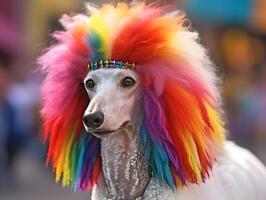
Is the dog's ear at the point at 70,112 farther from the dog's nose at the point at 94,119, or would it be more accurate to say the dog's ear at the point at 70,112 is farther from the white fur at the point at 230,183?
the dog's nose at the point at 94,119

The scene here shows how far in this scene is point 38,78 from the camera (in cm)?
966

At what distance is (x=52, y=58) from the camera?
4.89m

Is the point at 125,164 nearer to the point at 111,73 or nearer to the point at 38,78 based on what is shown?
the point at 111,73

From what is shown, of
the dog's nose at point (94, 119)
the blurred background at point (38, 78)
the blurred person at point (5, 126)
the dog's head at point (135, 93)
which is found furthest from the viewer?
the blurred background at point (38, 78)

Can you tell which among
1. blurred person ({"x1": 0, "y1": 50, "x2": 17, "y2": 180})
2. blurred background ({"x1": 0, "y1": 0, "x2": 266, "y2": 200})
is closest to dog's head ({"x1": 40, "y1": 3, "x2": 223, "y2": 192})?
blurred background ({"x1": 0, "y1": 0, "x2": 266, "y2": 200})

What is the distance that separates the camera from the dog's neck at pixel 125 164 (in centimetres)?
469

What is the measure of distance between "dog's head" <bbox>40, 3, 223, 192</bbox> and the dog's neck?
0.05 meters

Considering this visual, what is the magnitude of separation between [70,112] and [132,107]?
0.37 meters

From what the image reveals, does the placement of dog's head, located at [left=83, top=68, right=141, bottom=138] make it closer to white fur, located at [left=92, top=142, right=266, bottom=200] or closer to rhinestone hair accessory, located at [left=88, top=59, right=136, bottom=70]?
rhinestone hair accessory, located at [left=88, top=59, right=136, bottom=70]

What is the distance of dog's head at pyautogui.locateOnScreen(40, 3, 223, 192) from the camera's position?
4.62 meters

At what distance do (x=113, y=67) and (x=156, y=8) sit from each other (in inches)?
16.9

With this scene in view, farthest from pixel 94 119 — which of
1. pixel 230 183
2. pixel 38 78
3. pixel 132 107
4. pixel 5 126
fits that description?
pixel 5 126

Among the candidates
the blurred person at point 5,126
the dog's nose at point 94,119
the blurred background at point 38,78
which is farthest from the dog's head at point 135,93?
the blurred person at point 5,126

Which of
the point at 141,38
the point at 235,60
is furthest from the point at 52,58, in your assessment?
the point at 235,60
